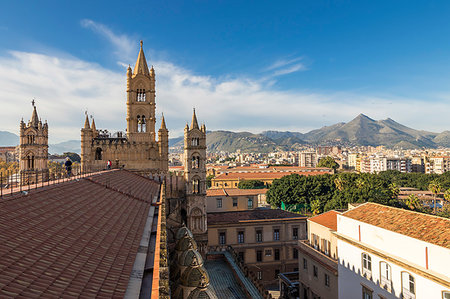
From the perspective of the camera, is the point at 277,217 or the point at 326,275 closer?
the point at 326,275

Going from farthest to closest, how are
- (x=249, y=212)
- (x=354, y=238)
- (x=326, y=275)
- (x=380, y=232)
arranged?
(x=249, y=212) < (x=326, y=275) < (x=354, y=238) < (x=380, y=232)

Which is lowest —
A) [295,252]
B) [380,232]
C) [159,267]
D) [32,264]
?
[295,252]

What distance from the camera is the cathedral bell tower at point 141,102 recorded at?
37344mm

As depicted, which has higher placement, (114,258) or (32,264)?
(32,264)

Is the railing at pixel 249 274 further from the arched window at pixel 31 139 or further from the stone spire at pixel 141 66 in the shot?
the arched window at pixel 31 139

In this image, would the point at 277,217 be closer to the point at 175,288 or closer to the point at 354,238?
the point at 354,238

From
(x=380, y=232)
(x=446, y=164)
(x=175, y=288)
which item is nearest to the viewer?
(x=175, y=288)

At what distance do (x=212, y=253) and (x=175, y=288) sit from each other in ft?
67.0

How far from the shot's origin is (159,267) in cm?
769

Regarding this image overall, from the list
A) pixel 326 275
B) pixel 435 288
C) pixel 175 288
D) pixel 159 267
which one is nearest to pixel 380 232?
pixel 435 288

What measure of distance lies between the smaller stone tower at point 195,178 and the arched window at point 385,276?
19.6 metres

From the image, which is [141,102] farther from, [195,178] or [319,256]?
[319,256]

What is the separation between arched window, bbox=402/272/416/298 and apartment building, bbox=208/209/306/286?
23.1 metres

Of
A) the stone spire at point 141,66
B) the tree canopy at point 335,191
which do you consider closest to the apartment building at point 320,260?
the tree canopy at point 335,191
